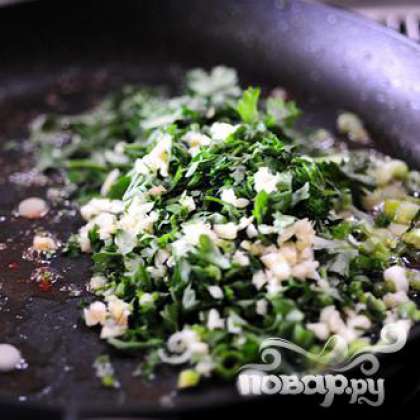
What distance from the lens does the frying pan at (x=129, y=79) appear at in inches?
57.7

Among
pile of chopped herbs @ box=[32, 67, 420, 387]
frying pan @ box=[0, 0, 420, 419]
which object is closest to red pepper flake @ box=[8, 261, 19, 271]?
frying pan @ box=[0, 0, 420, 419]

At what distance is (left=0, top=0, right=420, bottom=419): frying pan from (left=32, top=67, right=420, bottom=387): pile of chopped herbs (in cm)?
9

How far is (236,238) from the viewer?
155 centimetres

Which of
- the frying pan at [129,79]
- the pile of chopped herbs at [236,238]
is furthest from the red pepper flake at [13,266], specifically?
the pile of chopped herbs at [236,238]

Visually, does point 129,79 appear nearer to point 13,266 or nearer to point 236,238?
point 13,266

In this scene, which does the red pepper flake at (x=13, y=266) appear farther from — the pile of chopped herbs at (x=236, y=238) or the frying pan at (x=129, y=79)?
the pile of chopped herbs at (x=236, y=238)

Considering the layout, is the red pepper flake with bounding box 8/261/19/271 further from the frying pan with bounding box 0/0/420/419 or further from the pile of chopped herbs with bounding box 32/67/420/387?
the pile of chopped herbs with bounding box 32/67/420/387

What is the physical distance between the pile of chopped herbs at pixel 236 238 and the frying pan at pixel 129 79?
0.09 metres

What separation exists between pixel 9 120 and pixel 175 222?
1048 millimetres

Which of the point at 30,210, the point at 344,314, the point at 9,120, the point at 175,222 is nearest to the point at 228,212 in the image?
the point at 175,222

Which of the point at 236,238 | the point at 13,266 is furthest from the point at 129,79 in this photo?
the point at 236,238

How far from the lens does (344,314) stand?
1.47 m

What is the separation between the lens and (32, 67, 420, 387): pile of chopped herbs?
1.43m

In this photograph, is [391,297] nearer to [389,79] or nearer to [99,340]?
[99,340]
